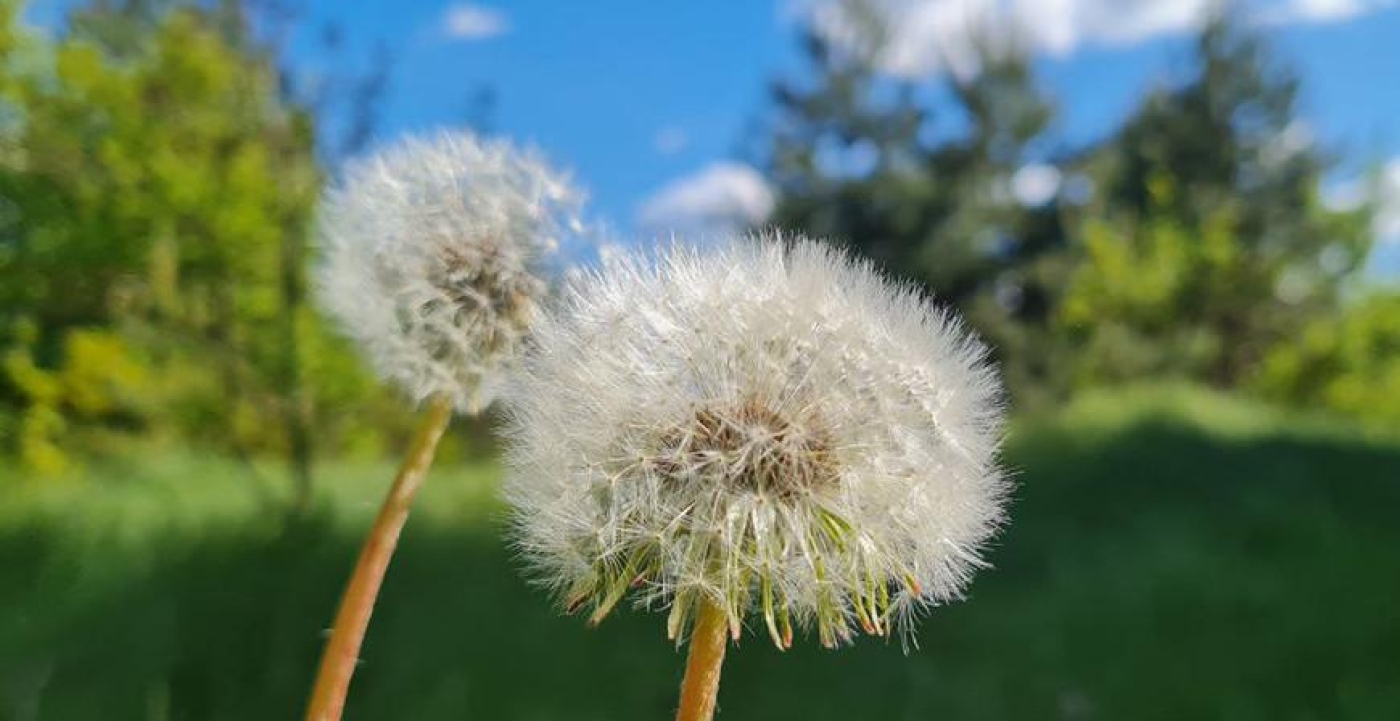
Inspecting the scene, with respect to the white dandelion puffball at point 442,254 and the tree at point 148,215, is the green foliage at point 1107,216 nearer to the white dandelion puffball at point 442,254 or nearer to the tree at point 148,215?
the tree at point 148,215

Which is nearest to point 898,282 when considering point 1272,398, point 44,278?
point 44,278

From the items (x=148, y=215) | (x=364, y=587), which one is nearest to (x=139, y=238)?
(x=148, y=215)

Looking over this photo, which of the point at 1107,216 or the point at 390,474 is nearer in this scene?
the point at 390,474

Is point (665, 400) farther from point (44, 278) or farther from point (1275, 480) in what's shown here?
point (44, 278)

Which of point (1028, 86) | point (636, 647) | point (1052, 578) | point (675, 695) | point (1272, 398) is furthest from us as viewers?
point (1272, 398)

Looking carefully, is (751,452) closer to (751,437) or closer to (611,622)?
(751,437)

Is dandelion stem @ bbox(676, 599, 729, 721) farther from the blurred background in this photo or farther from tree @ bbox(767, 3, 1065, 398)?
tree @ bbox(767, 3, 1065, 398)

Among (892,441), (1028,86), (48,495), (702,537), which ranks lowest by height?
(702,537)
